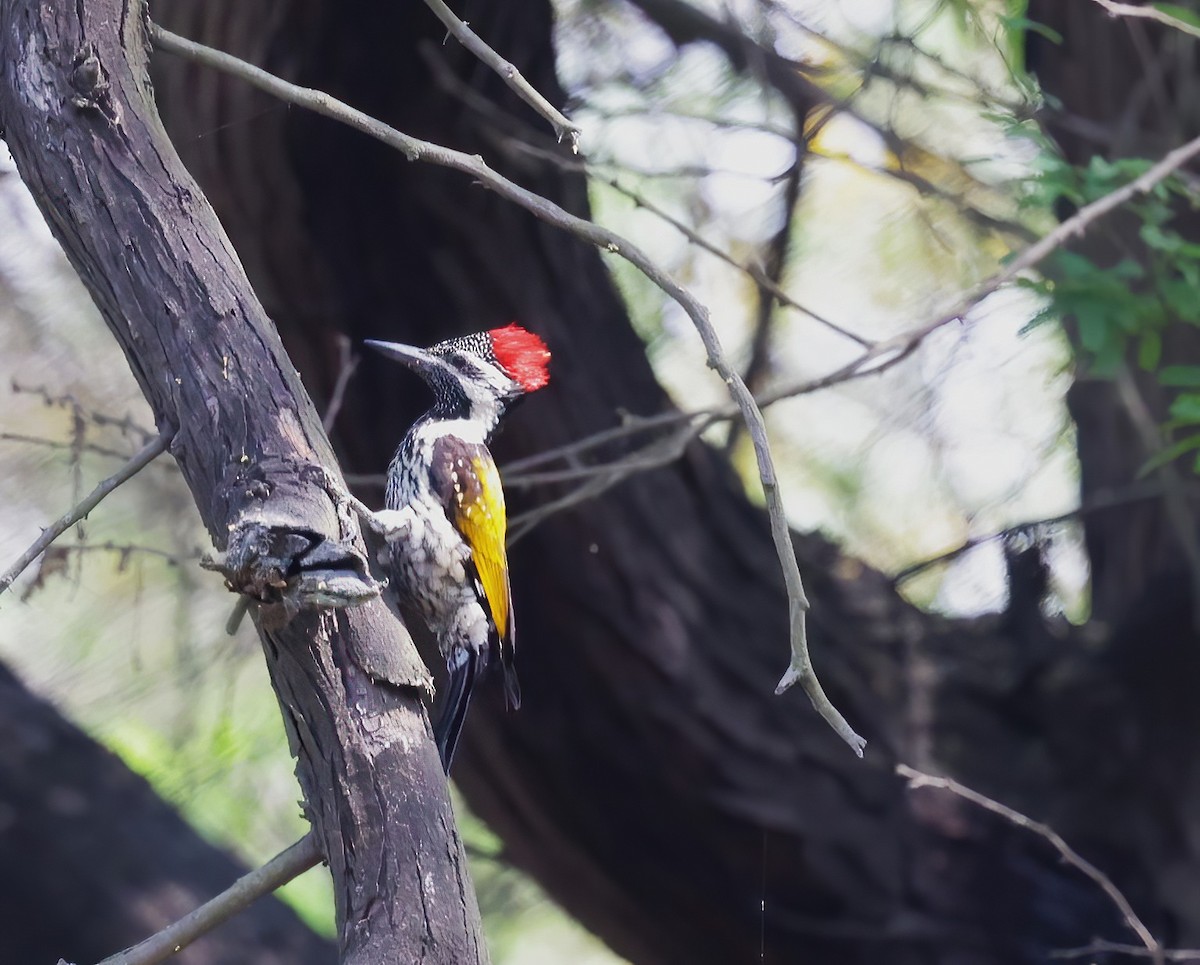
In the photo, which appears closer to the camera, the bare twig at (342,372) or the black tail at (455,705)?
the black tail at (455,705)

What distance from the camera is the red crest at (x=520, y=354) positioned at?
2586 millimetres

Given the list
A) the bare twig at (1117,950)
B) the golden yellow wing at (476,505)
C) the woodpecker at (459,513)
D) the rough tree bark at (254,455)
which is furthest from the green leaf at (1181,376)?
the rough tree bark at (254,455)

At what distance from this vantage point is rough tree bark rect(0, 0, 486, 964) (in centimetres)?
140

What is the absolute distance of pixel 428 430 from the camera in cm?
269

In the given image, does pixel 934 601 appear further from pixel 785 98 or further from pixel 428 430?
pixel 428 430

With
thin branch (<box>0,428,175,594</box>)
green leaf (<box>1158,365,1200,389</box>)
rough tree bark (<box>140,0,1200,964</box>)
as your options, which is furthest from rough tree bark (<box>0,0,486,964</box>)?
green leaf (<box>1158,365,1200,389</box>)

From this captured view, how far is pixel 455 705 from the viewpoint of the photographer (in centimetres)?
246

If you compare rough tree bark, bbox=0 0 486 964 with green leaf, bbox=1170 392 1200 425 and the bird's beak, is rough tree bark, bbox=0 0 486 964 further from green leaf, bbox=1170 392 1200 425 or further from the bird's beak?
green leaf, bbox=1170 392 1200 425

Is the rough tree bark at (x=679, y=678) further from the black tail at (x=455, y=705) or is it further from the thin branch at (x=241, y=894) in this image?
the thin branch at (x=241, y=894)

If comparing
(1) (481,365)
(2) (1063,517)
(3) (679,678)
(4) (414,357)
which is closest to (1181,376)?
(2) (1063,517)

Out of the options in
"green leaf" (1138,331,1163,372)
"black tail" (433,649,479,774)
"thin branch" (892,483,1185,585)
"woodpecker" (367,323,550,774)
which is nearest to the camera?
"black tail" (433,649,479,774)

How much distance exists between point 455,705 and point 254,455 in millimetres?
1084

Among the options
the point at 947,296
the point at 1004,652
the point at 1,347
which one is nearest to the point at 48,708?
the point at 1,347

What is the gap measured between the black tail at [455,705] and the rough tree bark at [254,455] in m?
0.83
